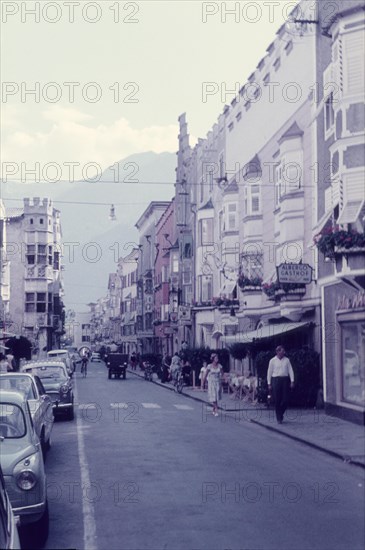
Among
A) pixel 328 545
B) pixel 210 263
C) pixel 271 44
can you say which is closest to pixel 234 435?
pixel 328 545

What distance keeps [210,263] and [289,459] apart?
121ft

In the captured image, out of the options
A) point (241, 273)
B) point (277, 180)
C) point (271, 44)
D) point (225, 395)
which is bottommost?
point (225, 395)

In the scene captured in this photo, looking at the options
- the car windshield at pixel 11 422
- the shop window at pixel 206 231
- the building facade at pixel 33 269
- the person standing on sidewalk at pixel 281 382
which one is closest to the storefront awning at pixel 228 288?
the shop window at pixel 206 231

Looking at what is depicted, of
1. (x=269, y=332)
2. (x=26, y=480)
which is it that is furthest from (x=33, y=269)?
(x=26, y=480)

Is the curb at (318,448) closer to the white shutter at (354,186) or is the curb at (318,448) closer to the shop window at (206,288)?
the white shutter at (354,186)

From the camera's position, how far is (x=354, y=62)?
1998 cm

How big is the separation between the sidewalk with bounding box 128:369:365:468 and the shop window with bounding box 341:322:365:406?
2.49 ft

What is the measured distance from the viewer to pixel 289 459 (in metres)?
14.7

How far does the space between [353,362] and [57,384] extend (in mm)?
8280

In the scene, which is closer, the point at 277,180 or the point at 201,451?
the point at 201,451

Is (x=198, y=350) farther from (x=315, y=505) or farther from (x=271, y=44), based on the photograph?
(x=315, y=505)

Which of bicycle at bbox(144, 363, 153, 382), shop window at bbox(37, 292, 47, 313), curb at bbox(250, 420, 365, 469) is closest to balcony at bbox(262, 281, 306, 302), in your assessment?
curb at bbox(250, 420, 365, 469)

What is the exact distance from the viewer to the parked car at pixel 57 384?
895 inches

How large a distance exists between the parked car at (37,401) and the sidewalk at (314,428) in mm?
5345
